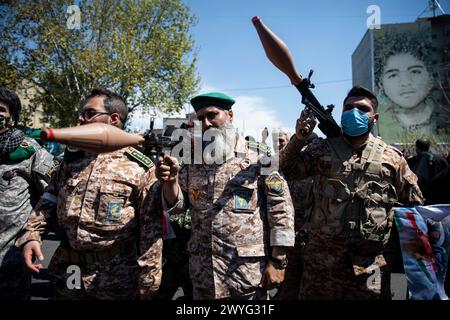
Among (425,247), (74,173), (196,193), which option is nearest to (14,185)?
(74,173)

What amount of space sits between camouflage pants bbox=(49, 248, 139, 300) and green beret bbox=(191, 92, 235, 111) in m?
1.13

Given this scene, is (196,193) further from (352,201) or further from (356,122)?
(356,122)

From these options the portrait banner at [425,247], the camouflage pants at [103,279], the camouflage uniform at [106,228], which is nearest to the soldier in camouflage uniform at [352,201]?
the portrait banner at [425,247]

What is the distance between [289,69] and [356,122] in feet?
2.45

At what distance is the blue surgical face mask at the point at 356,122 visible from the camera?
2756mm

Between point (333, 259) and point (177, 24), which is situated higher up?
point (177, 24)

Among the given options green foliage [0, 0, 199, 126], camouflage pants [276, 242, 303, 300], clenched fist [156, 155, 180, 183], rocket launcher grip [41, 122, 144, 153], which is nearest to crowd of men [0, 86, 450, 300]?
clenched fist [156, 155, 180, 183]

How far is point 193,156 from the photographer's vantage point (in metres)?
2.47

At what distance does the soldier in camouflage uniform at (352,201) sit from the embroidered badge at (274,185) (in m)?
0.35

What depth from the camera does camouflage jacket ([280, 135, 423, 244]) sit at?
8.75ft
